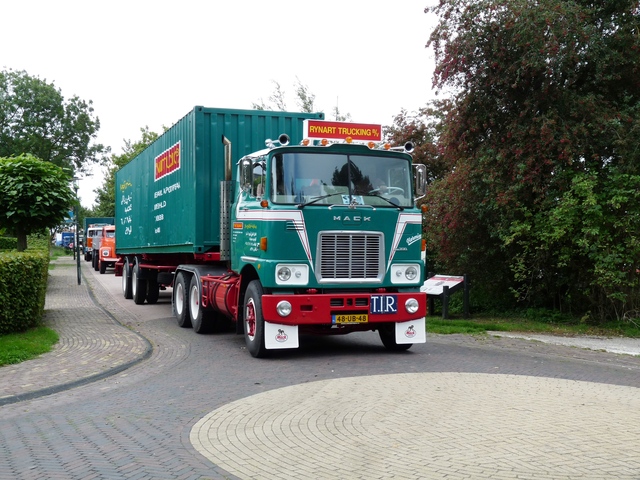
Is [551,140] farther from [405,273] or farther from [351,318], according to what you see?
[351,318]

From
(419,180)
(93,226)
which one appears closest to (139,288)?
(419,180)

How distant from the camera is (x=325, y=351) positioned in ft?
36.8

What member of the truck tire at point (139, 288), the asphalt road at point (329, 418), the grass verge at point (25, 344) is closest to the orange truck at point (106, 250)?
the truck tire at point (139, 288)

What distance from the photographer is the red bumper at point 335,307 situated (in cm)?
989

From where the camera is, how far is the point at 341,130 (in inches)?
411

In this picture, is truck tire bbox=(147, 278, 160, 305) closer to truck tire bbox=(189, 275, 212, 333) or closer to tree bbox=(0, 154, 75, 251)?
tree bbox=(0, 154, 75, 251)

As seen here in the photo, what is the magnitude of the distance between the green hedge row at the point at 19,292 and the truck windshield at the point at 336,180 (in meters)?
4.89

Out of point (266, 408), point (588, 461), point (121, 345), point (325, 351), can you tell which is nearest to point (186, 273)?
point (121, 345)

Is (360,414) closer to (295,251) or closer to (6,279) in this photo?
(295,251)

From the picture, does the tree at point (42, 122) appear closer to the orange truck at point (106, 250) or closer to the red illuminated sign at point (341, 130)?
the orange truck at point (106, 250)

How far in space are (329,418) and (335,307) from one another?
3310 mm

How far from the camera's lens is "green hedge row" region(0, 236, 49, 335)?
11.6 m

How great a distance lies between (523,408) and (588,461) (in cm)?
176

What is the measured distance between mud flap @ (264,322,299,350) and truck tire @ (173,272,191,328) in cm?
447
